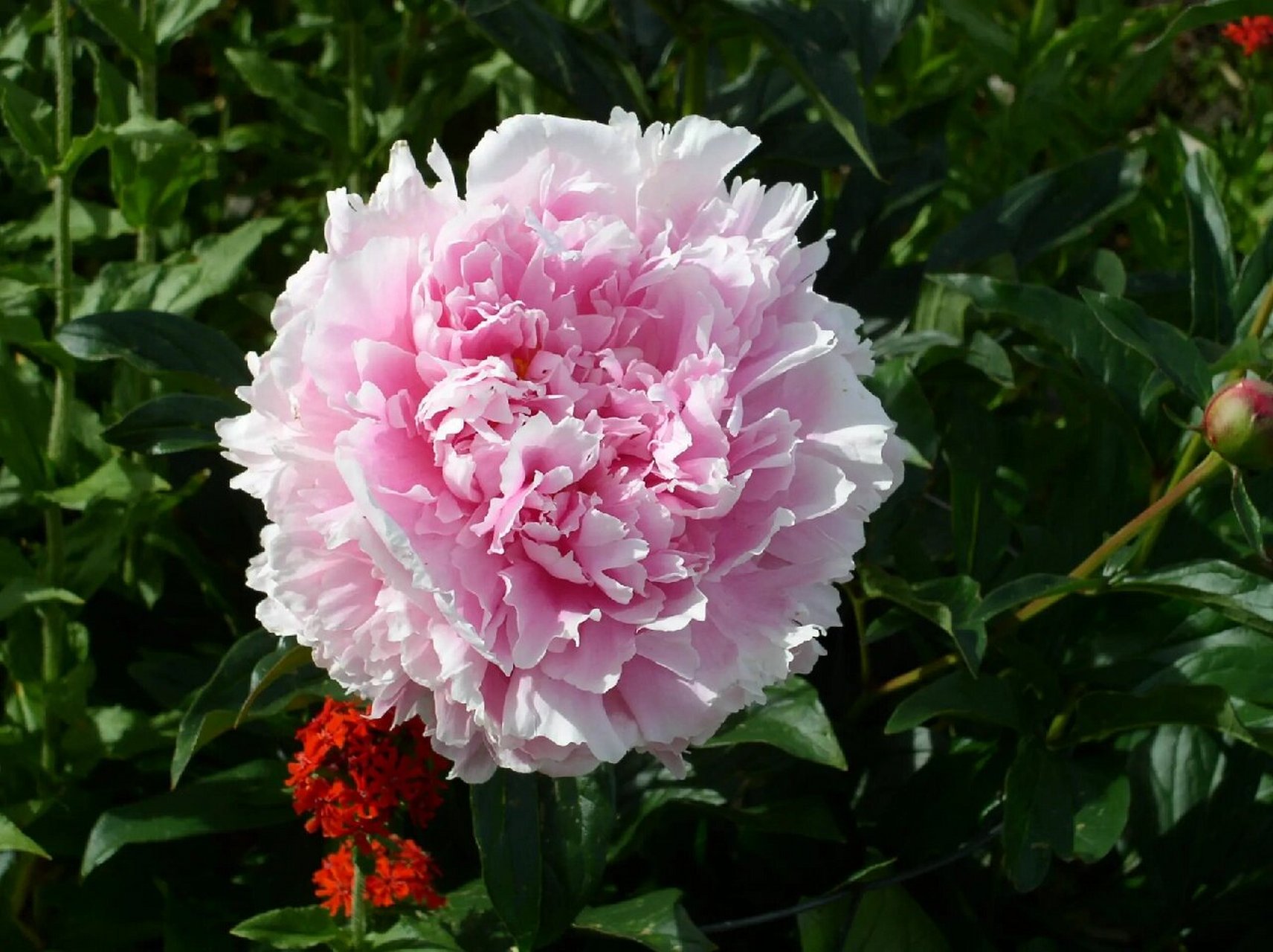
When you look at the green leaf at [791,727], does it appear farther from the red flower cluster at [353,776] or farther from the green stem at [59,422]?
the green stem at [59,422]

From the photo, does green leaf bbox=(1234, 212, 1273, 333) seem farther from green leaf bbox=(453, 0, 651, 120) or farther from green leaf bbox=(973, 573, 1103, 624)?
green leaf bbox=(453, 0, 651, 120)

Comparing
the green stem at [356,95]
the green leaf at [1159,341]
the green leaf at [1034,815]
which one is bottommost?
the green leaf at [1034,815]

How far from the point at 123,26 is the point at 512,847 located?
32.2 inches

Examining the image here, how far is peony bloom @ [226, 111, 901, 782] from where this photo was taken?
750 millimetres

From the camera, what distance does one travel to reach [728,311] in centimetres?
79

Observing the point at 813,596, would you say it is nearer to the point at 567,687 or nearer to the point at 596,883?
the point at 567,687

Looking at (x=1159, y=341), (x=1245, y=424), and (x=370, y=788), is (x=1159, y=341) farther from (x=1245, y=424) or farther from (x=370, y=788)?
(x=370, y=788)

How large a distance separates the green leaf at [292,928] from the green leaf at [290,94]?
876 mm

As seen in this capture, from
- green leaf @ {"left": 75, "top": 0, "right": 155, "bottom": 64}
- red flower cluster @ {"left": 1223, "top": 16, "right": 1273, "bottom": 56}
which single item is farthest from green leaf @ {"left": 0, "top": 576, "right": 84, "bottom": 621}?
red flower cluster @ {"left": 1223, "top": 16, "right": 1273, "bottom": 56}

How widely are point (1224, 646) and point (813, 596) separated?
55 cm

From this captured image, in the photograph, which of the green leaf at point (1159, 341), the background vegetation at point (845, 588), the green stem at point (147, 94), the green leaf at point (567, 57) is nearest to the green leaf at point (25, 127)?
the background vegetation at point (845, 588)

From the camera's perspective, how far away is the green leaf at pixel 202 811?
1102 mm

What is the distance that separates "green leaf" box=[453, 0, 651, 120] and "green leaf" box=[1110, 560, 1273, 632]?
2.15 ft

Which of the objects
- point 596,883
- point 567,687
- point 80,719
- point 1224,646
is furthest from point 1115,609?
point 80,719
